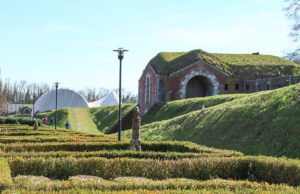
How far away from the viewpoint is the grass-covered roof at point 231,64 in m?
A: 36.0

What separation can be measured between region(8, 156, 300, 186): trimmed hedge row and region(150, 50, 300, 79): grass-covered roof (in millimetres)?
27342

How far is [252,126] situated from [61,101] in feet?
213

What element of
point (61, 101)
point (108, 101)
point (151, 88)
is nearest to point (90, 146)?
point (151, 88)

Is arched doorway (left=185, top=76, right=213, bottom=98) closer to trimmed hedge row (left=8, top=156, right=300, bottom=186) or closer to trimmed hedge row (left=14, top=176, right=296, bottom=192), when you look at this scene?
trimmed hedge row (left=8, top=156, right=300, bottom=186)

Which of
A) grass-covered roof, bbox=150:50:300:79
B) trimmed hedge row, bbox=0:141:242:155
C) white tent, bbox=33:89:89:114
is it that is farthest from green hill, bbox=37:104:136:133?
trimmed hedge row, bbox=0:141:242:155

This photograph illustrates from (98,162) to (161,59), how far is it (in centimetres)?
3056

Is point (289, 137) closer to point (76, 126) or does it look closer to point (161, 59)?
point (161, 59)

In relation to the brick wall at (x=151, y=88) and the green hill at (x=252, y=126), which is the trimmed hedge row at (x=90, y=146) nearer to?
the green hill at (x=252, y=126)

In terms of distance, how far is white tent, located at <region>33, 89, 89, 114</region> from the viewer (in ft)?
240

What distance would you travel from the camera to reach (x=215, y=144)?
Answer: 54.2ft

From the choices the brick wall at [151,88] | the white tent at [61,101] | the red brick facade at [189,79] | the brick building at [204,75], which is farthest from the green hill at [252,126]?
the white tent at [61,101]

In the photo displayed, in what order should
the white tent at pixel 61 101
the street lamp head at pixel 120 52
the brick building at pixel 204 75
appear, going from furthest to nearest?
the white tent at pixel 61 101 → the brick building at pixel 204 75 → the street lamp head at pixel 120 52

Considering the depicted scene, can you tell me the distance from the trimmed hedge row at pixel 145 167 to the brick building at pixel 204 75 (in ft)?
85.8

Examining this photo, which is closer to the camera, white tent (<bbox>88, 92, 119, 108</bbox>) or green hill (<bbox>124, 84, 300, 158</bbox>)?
green hill (<bbox>124, 84, 300, 158</bbox>)
